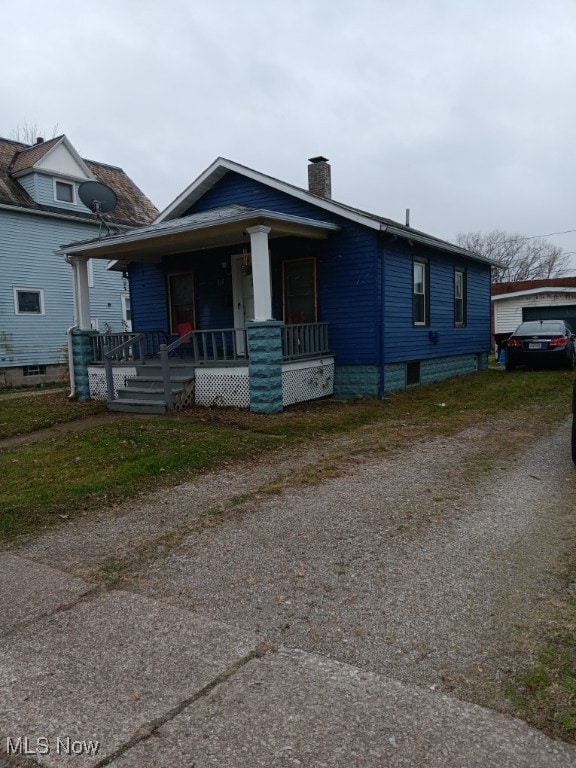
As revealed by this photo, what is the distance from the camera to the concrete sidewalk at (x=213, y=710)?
2197mm

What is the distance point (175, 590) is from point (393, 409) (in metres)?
7.56

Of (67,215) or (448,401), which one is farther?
(67,215)

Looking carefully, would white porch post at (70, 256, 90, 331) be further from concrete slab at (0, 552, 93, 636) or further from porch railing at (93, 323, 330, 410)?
concrete slab at (0, 552, 93, 636)

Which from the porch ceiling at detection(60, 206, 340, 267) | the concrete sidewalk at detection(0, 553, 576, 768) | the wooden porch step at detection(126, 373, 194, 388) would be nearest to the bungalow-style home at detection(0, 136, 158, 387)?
the porch ceiling at detection(60, 206, 340, 267)

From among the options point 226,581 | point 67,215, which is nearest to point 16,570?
point 226,581

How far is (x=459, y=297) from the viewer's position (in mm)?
16281

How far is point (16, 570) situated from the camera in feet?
13.4

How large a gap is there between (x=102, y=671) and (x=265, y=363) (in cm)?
740

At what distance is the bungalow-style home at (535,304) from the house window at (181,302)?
53.3 ft

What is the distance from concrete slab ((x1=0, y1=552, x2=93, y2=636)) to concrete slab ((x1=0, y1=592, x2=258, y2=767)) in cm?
13

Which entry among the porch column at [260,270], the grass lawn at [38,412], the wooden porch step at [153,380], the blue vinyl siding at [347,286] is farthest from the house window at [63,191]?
the porch column at [260,270]

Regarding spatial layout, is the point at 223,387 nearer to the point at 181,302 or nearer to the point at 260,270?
the point at 260,270

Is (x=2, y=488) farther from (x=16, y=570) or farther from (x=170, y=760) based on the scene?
(x=170, y=760)

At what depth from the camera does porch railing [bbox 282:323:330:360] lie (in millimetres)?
11000
